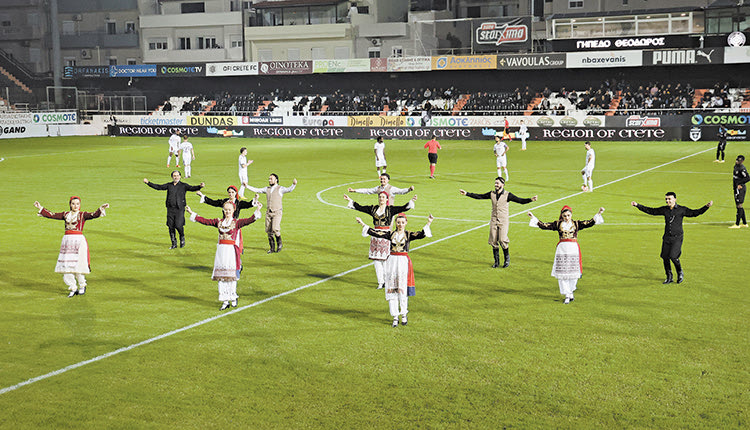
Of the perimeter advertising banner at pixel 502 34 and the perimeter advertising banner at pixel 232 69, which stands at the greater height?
the perimeter advertising banner at pixel 502 34

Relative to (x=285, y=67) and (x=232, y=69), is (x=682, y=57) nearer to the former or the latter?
(x=285, y=67)

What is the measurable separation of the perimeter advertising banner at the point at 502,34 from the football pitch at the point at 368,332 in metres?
43.7

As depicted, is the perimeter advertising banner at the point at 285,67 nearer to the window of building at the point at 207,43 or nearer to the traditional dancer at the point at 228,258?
the window of building at the point at 207,43

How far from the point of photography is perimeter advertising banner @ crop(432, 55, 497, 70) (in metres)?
67.2

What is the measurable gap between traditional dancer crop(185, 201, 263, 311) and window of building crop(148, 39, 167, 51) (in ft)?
270

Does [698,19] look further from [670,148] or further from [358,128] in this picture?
[358,128]

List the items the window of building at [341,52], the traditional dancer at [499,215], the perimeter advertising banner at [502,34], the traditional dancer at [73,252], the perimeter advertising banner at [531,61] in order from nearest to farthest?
1. the traditional dancer at [73,252]
2. the traditional dancer at [499,215]
3. the perimeter advertising banner at [531,61]
4. the perimeter advertising banner at [502,34]
5. the window of building at [341,52]

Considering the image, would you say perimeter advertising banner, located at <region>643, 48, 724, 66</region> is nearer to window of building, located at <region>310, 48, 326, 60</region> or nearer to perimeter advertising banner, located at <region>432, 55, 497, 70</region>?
perimeter advertising banner, located at <region>432, 55, 497, 70</region>

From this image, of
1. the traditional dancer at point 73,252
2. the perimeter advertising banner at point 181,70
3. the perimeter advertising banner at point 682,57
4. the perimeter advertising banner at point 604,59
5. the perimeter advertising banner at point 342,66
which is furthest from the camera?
the perimeter advertising banner at point 181,70

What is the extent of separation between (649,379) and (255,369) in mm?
Result: 5402

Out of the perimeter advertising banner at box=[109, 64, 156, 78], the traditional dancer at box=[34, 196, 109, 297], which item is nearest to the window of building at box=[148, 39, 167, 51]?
the perimeter advertising banner at box=[109, 64, 156, 78]

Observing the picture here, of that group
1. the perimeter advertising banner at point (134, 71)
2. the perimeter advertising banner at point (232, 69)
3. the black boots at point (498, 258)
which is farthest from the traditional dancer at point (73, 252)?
the perimeter advertising banner at point (134, 71)

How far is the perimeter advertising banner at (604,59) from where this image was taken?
207 feet

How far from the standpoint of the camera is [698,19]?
2511 inches
